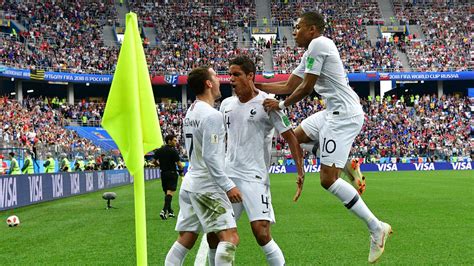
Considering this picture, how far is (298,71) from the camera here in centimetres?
728

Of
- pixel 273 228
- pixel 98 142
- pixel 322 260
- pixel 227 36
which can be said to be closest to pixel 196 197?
pixel 322 260

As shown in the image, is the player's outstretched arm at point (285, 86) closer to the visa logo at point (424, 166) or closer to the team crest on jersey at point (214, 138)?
the team crest on jersey at point (214, 138)

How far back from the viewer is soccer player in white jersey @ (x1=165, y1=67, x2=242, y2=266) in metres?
5.45

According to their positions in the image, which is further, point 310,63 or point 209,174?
point 310,63

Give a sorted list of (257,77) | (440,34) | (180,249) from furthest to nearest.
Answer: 1. (440,34)
2. (257,77)
3. (180,249)

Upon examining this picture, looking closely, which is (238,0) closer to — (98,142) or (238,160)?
(98,142)

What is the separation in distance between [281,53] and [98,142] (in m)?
23.4

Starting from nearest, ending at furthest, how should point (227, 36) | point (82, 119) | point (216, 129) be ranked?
point (216, 129)
point (82, 119)
point (227, 36)

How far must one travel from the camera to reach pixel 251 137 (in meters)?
6.22

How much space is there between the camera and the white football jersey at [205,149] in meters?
5.45

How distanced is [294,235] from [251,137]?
16.5 feet

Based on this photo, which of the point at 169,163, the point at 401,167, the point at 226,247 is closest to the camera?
the point at 226,247

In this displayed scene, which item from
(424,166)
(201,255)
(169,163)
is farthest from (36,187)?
(424,166)

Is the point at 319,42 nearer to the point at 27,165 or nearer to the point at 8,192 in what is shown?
the point at 8,192
